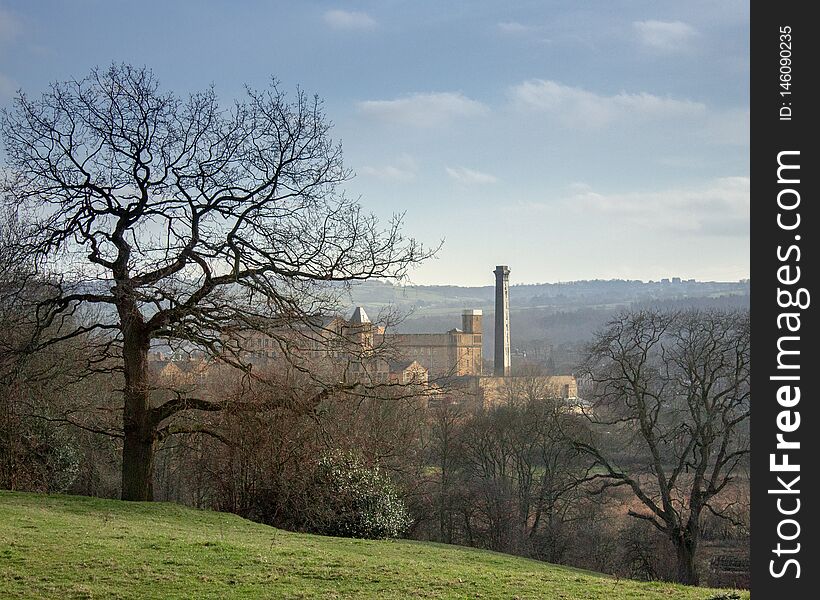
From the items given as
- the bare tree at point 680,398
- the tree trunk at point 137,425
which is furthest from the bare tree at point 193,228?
the bare tree at point 680,398

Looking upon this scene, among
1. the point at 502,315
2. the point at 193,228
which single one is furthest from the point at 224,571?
the point at 502,315

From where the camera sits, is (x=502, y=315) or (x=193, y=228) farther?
(x=502, y=315)

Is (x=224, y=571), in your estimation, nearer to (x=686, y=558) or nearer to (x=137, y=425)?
(x=137, y=425)

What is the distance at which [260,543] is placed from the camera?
41.7 feet

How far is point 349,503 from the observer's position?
18.6 m

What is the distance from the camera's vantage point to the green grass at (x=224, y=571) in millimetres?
8953

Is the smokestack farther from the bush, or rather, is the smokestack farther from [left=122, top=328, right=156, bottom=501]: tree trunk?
[left=122, top=328, right=156, bottom=501]: tree trunk

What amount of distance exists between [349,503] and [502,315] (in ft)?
136

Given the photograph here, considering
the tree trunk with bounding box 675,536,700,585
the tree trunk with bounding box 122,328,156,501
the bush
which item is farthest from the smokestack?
the tree trunk with bounding box 122,328,156,501

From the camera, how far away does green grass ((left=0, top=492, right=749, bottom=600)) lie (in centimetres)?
895

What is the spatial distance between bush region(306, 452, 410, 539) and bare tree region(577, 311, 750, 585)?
25.5ft
